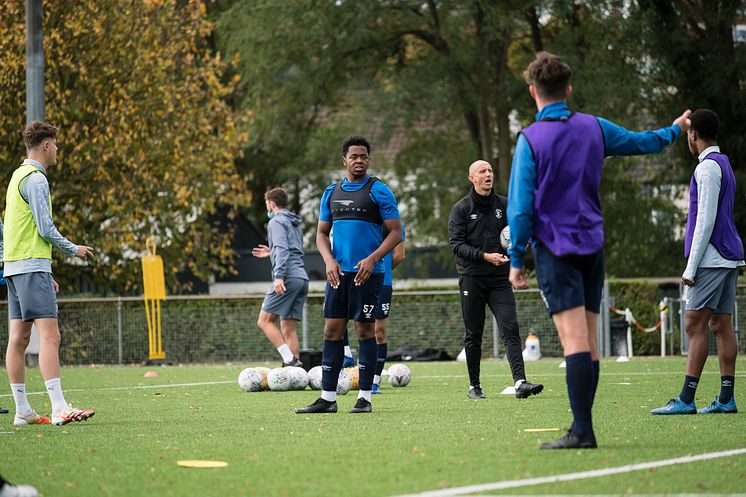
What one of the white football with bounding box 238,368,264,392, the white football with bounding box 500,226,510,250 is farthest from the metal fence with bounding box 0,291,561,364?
the white football with bounding box 500,226,510,250

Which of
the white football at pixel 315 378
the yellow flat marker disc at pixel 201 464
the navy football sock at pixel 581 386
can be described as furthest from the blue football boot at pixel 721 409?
the white football at pixel 315 378

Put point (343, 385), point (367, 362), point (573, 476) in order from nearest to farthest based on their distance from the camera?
point (573, 476)
point (367, 362)
point (343, 385)

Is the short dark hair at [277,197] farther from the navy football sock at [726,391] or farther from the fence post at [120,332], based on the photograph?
the fence post at [120,332]

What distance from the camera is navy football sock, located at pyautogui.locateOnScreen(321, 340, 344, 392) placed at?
10.5 m

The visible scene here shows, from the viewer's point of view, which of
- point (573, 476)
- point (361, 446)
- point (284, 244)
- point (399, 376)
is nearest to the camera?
point (573, 476)

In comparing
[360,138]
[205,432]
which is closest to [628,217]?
[360,138]

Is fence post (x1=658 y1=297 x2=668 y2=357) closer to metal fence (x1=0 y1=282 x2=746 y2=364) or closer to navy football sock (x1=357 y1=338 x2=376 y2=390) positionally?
metal fence (x1=0 y1=282 x2=746 y2=364)

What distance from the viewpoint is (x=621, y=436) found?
8047 millimetres

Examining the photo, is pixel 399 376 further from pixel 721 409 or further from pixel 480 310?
pixel 721 409

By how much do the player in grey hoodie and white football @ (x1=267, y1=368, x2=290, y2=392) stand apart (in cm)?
259

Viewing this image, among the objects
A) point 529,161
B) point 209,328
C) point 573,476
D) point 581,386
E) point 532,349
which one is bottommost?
point 532,349

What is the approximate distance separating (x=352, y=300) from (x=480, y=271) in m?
2.43

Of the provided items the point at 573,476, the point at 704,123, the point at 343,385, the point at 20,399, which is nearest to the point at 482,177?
the point at 343,385

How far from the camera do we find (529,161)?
7.29 m
